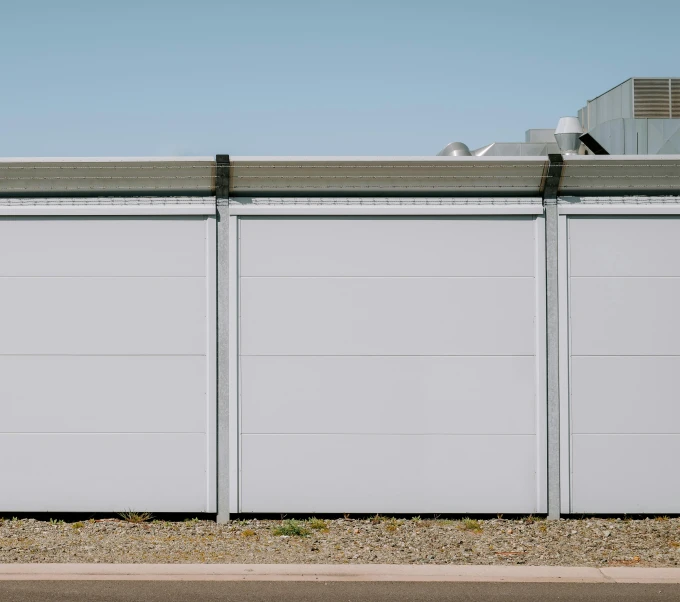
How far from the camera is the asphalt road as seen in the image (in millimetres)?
5668

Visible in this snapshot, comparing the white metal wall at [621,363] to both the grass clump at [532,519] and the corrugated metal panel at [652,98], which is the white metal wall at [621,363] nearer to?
the grass clump at [532,519]

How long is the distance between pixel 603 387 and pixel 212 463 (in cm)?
398

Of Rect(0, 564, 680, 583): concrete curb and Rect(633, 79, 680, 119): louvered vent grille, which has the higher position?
Rect(633, 79, 680, 119): louvered vent grille

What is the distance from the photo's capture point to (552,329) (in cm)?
785

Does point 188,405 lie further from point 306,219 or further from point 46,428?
point 306,219

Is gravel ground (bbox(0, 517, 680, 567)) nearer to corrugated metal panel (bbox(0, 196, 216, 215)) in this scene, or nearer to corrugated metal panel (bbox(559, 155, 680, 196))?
corrugated metal panel (bbox(0, 196, 216, 215))

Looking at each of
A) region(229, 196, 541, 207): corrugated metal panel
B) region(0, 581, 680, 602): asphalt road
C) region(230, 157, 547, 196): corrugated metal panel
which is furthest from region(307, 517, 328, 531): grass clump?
region(230, 157, 547, 196): corrugated metal panel

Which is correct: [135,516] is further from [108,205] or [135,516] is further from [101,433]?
[108,205]

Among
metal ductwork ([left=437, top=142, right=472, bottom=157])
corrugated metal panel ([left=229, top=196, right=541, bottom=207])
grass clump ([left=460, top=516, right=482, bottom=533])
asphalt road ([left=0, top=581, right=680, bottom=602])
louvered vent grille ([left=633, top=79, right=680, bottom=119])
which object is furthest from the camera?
louvered vent grille ([left=633, top=79, right=680, bottom=119])

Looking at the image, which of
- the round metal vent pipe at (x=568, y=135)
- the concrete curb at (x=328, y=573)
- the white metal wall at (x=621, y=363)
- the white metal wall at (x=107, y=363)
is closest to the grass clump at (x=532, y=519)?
the white metal wall at (x=621, y=363)

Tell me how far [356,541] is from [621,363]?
126 inches

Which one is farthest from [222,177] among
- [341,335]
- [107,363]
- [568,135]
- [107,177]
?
[568,135]

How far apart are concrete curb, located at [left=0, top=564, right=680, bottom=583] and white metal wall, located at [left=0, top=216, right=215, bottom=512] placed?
1510mm

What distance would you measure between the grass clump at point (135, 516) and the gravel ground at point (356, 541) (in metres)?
0.07
